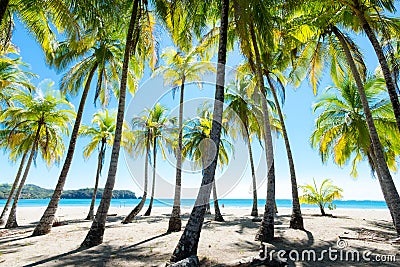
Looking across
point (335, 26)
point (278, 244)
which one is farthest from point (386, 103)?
point (278, 244)

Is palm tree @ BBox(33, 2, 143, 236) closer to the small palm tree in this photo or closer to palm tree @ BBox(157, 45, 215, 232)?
palm tree @ BBox(157, 45, 215, 232)

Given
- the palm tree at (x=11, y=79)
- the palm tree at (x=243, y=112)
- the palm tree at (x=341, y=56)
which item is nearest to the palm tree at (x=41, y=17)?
the palm tree at (x=11, y=79)

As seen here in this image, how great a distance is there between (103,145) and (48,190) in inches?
5084

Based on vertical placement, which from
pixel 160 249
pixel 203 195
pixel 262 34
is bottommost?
pixel 160 249

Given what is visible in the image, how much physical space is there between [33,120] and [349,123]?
1792 cm

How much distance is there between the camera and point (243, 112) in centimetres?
1777

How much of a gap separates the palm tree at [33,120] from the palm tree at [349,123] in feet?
50.3

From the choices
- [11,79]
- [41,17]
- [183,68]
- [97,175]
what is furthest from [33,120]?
[183,68]

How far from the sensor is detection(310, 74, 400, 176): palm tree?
14.0 m

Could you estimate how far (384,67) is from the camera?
8133 mm

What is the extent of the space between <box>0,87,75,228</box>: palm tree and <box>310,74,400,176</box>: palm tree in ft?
50.3

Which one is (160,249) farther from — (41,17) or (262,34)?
(41,17)

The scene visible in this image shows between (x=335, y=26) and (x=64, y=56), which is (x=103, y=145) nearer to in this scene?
(x=64, y=56)

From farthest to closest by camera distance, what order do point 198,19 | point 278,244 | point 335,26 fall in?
point 335,26 → point 198,19 → point 278,244
